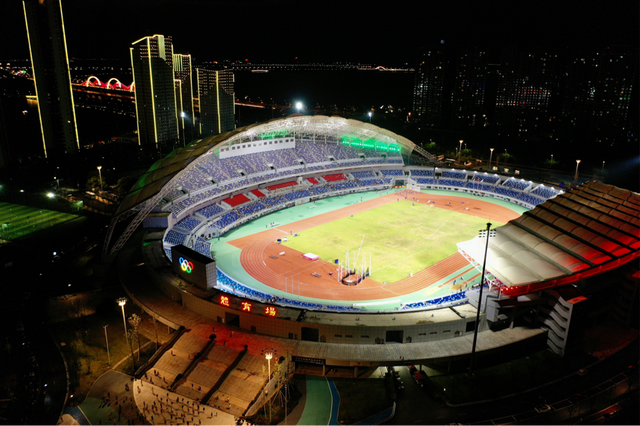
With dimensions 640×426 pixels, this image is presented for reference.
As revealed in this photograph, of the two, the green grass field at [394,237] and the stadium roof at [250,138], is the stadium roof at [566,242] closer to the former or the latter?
the green grass field at [394,237]

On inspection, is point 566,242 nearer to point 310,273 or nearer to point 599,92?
point 310,273

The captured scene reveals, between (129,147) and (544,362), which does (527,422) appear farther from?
(129,147)

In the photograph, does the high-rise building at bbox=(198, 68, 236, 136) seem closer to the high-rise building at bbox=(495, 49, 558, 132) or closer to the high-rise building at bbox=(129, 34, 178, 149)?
the high-rise building at bbox=(129, 34, 178, 149)

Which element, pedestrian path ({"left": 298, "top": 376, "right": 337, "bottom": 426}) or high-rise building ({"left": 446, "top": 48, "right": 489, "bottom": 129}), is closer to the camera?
pedestrian path ({"left": 298, "top": 376, "right": 337, "bottom": 426})

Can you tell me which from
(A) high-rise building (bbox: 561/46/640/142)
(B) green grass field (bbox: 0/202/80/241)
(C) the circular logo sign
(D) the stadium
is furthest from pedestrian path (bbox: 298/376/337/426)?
(A) high-rise building (bbox: 561/46/640/142)

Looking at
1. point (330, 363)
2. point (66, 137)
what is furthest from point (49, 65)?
point (330, 363)
